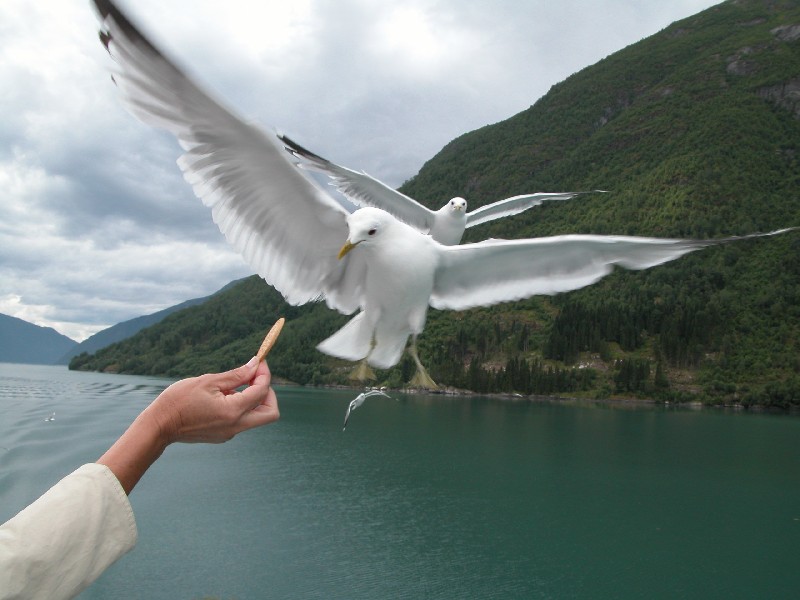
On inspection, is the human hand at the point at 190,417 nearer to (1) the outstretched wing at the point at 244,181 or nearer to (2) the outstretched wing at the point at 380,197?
(1) the outstretched wing at the point at 244,181

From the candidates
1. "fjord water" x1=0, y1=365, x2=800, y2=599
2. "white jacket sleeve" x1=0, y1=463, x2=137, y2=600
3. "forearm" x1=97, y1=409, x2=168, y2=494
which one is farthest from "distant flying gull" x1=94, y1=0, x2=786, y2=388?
"fjord water" x1=0, y1=365, x2=800, y2=599

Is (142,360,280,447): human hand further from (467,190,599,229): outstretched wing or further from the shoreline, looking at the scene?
the shoreline

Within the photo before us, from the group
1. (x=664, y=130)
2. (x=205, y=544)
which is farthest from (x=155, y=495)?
(x=664, y=130)

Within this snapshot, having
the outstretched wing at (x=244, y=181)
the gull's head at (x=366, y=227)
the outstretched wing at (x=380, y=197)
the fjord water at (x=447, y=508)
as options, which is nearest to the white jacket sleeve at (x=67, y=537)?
the gull's head at (x=366, y=227)

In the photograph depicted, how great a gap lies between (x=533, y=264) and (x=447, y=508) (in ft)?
72.4

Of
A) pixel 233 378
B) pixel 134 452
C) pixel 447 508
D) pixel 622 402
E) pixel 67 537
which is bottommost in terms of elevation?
pixel 447 508

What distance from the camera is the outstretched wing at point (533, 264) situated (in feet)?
8.44

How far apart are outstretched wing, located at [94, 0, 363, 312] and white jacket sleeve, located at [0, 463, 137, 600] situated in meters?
1.59

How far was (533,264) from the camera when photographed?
285 centimetres

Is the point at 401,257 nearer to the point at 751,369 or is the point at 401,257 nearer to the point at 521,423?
the point at 521,423

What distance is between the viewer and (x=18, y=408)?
41.8m

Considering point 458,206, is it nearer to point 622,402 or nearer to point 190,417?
point 190,417

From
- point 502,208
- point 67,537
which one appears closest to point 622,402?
point 502,208

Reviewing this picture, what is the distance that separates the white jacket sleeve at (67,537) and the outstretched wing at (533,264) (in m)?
1.93
